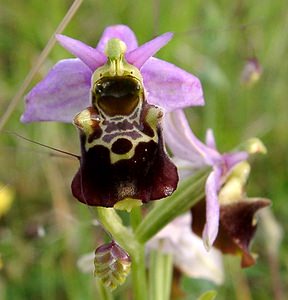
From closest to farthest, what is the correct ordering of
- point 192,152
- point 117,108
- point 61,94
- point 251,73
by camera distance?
point 117,108 → point 61,94 → point 192,152 → point 251,73

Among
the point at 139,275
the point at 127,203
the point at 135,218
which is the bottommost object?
the point at 139,275

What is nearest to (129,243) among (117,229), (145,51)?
(117,229)

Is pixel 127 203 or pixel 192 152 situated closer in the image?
pixel 127 203

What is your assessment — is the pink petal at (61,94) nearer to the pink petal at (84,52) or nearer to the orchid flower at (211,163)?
the pink petal at (84,52)

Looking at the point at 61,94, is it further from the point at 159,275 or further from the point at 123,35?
the point at 159,275

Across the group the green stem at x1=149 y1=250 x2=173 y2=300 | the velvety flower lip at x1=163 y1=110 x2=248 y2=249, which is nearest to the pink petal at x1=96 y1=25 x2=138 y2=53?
the velvety flower lip at x1=163 y1=110 x2=248 y2=249

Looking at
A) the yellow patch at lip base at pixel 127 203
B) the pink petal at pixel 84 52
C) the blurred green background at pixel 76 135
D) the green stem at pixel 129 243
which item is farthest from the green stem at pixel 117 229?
the blurred green background at pixel 76 135
